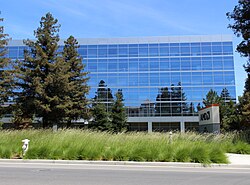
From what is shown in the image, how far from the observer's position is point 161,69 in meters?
59.2

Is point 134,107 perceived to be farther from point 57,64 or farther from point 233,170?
point 233,170

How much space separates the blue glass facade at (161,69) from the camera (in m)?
57.7

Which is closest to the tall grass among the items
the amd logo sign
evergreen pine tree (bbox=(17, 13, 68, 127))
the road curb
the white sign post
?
the road curb

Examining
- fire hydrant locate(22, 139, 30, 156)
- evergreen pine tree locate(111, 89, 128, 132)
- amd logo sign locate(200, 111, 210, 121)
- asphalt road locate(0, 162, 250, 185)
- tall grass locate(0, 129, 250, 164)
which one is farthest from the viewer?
evergreen pine tree locate(111, 89, 128, 132)

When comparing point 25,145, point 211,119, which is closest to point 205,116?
point 211,119

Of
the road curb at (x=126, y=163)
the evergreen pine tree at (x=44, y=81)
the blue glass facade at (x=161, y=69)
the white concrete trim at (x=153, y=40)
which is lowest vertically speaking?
the road curb at (x=126, y=163)

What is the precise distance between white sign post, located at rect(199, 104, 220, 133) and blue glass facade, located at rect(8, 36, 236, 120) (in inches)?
1388

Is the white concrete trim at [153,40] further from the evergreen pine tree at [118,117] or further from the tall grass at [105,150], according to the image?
the tall grass at [105,150]

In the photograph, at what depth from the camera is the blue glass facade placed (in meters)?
57.7

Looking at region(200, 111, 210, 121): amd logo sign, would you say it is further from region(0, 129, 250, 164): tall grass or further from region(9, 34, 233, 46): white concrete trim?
region(9, 34, 233, 46): white concrete trim

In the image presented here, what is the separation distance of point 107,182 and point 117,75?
2062 inches

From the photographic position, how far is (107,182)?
24.9ft

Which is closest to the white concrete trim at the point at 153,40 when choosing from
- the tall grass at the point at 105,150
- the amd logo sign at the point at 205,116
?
the amd logo sign at the point at 205,116

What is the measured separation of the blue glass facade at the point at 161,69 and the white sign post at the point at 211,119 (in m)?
35.3
